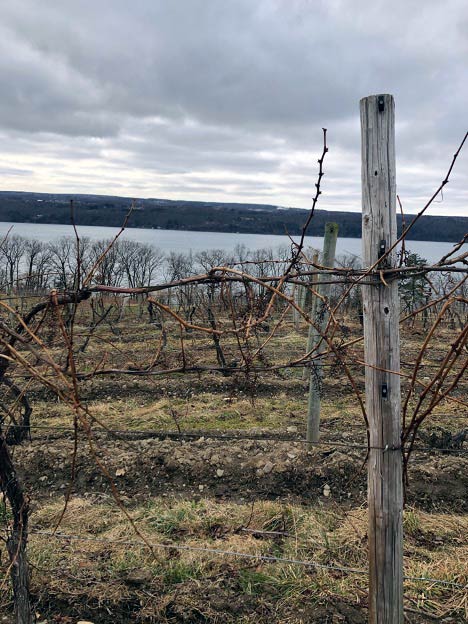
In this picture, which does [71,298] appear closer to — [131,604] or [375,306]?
[375,306]

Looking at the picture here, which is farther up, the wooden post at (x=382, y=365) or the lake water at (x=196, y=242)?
the lake water at (x=196, y=242)

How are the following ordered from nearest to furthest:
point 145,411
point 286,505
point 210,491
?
point 286,505
point 210,491
point 145,411

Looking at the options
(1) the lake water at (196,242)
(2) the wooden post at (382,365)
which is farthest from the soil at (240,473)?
(1) the lake water at (196,242)

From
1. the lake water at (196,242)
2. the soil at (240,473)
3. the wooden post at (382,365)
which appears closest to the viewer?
the wooden post at (382,365)

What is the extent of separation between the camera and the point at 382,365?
2127 mm

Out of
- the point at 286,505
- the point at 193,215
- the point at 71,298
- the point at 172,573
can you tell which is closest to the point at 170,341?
the point at 286,505

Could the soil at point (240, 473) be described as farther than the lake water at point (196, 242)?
No

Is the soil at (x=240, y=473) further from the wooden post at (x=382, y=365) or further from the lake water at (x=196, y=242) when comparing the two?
the lake water at (x=196, y=242)

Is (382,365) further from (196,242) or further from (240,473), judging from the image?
(196,242)

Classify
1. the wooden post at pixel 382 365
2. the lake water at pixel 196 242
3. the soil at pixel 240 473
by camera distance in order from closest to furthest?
the wooden post at pixel 382 365 < the soil at pixel 240 473 < the lake water at pixel 196 242

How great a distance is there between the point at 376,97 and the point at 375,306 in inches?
35.0

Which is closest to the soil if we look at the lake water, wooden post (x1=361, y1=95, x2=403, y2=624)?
wooden post (x1=361, y1=95, x2=403, y2=624)

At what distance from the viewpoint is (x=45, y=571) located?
11.5 ft

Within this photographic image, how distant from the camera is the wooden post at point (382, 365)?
206cm
